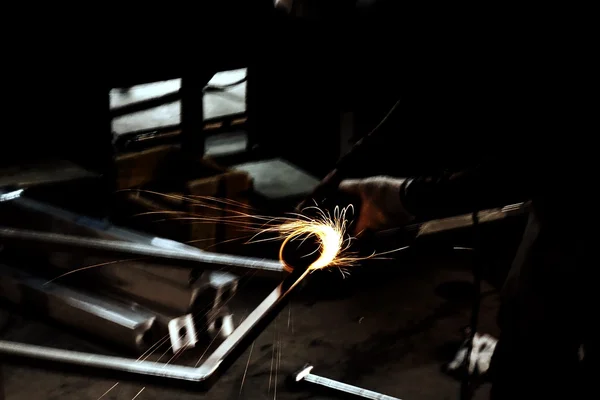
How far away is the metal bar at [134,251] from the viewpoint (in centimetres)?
245

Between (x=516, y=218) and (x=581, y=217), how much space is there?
126cm

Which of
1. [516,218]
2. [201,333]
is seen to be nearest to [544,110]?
[516,218]

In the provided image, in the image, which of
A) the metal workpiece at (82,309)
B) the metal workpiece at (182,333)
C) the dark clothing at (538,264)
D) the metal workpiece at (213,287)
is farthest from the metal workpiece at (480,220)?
the metal workpiece at (82,309)

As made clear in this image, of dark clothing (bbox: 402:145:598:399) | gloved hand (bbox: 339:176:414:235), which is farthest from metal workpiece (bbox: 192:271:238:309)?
dark clothing (bbox: 402:145:598:399)

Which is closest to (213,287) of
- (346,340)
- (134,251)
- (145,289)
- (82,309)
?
(145,289)

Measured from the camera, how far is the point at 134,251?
8.04 feet

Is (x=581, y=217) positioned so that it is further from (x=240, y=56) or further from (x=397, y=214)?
(x=240, y=56)

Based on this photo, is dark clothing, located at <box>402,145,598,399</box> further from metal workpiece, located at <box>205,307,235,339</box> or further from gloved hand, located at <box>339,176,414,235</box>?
metal workpiece, located at <box>205,307,235,339</box>

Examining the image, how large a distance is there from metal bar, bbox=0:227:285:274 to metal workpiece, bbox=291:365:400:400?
4.47 feet

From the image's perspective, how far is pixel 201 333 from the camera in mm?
4121

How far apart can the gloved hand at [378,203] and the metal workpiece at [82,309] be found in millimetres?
1561

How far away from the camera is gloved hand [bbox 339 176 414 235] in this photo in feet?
8.90

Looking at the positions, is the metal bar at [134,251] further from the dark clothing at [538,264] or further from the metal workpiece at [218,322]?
the metal workpiece at [218,322]

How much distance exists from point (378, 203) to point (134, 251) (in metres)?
0.90
